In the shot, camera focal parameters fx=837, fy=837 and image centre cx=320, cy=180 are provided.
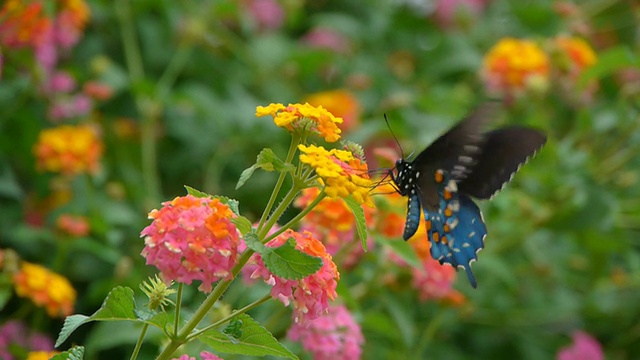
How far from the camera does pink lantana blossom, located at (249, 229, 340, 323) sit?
1.09 metres

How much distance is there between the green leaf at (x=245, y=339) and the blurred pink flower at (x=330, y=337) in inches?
17.7

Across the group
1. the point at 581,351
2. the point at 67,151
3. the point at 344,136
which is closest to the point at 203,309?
the point at 67,151

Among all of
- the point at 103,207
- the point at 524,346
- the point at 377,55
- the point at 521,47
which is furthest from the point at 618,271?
the point at 103,207

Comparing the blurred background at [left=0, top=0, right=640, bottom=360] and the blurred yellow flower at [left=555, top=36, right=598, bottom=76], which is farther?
the blurred yellow flower at [left=555, top=36, right=598, bottom=76]

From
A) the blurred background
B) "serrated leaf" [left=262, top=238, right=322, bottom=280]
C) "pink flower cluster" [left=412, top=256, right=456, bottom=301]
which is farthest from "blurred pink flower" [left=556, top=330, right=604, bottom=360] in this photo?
"serrated leaf" [left=262, top=238, right=322, bottom=280]

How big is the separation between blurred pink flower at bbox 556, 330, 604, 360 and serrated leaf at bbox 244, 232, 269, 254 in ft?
5.56

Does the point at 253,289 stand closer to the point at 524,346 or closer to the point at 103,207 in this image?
the point at 103,207

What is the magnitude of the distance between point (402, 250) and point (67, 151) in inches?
36.7

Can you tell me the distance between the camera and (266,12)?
9.61 feet

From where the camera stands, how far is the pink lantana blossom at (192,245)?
102cm

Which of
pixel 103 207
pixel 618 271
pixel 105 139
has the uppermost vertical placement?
pixel 618 271

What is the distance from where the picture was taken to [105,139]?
8.04ft

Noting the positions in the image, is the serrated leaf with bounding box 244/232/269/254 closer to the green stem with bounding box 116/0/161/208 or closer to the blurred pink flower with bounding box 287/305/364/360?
the blurred pink flower with bounding box 287/305/364/360

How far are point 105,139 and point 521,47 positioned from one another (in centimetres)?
135
